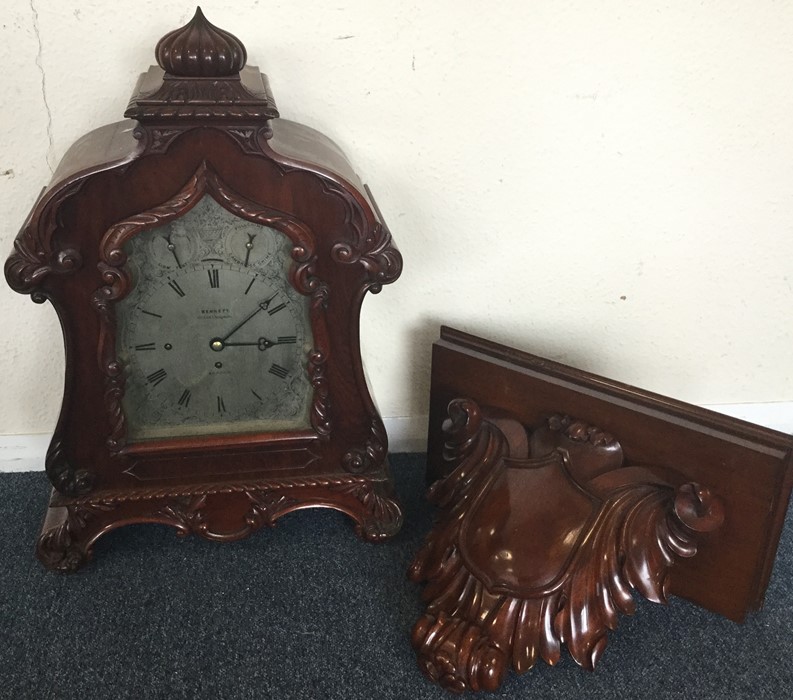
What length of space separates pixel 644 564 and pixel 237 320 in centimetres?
64

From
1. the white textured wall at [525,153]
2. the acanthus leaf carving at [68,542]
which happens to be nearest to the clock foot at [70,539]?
the acanthus leaf carving at [68,542]

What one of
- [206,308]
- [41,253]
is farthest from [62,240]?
[206,308]

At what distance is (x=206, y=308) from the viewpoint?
1105mm

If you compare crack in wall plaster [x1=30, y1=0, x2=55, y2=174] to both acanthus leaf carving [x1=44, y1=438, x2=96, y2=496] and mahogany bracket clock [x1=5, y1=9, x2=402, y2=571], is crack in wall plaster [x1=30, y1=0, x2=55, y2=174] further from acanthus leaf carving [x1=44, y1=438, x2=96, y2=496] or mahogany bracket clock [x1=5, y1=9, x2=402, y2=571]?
acanthus leaf carving [x1=44, y1=438, x2=96, y2=496]

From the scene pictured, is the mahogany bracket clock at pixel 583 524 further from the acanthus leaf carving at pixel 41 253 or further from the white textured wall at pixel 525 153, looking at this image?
the acanthus leaf carving at pixel 41 253

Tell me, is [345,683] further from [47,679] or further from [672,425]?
[672,425]

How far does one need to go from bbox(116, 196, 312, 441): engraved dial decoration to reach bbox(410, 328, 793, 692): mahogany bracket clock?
0.31 m

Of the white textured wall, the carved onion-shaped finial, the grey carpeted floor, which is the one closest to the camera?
the carved onion-shaped finial

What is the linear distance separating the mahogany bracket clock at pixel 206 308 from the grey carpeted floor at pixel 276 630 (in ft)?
0.21

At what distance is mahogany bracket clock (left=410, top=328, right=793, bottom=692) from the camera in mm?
1055

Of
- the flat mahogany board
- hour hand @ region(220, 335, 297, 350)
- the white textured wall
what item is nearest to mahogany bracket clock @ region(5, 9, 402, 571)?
hour hand @ region(220, 335, 297, 350)

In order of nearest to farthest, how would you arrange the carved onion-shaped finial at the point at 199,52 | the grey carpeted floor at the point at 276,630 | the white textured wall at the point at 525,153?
the carved onion-shaped finial at the point at 199,52, the grey carpeted floor at the point at 276,630, the white textured wall at the point at 525,153

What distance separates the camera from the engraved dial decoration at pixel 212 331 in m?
1.06

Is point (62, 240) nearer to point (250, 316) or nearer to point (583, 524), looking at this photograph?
point (250, 316)
